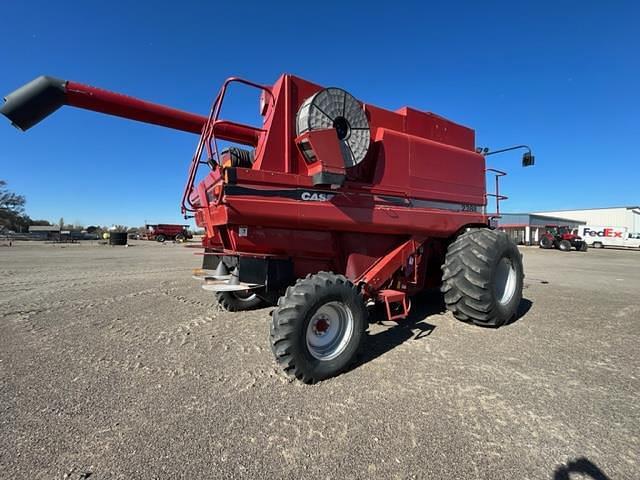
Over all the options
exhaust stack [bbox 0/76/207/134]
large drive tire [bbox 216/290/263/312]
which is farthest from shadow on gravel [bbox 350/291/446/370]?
exhaust stack [bbox 0/76/207/134]

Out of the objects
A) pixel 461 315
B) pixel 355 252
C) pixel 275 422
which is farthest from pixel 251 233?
pixel 461 315

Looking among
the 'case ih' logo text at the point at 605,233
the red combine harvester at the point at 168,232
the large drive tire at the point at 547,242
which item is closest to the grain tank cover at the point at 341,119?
the large drive tire at the point at 547,242

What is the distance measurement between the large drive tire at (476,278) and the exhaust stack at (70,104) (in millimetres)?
4233

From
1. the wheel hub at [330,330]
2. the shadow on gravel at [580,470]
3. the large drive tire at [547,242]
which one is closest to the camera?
the shadow on gravel at [580,470]

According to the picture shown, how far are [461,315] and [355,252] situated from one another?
1946mm

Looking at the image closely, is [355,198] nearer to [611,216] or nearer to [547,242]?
[547,242]

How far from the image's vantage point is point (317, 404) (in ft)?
9.30

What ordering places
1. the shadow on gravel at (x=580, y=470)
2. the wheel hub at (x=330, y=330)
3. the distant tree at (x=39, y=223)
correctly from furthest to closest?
the distant tree at (x=39, y=223), the wheel hub at (x=330, y=330), the shadow on gravel at (x=580, y=470)

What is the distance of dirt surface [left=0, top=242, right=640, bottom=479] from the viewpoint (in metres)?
2.12

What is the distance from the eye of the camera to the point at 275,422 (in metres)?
2.58

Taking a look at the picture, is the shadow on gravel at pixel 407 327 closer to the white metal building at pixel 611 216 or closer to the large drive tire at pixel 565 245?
the large drive tire at pixel 565 245

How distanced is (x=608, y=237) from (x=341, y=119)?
52213 millimetres

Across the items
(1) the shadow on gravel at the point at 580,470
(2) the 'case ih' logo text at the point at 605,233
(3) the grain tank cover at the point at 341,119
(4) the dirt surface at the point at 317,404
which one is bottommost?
(1) the shadow on gravel at the point at 580,470

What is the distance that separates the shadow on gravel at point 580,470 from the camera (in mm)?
2004
